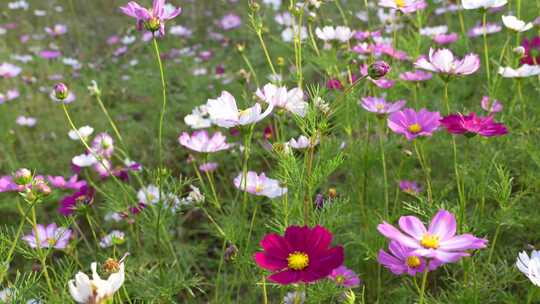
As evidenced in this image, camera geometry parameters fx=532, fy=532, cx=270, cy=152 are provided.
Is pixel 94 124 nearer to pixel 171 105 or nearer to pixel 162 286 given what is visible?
pixel 171 105

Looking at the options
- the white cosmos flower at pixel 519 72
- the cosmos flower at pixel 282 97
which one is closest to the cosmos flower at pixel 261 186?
the cosmos flower at pixel 282 97

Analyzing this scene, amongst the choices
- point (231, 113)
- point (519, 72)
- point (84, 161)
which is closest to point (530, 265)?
point (231, 113)

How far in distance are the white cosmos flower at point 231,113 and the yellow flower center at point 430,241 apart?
342 millimetres

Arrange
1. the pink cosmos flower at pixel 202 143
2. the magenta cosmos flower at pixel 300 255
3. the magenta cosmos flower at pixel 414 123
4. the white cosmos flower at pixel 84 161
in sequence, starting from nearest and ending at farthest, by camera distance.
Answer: the magenta cosmos flower at pixel 300 255 → the magenta cosmos flower at pixel 414 123 → the pink cosmos flower at pixel 202 143 → the white cosmos flower at pixel 84 161

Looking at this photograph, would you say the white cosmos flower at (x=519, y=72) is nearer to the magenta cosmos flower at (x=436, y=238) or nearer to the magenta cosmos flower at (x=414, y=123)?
the magenta cosmos flower at (x=414, y=123)

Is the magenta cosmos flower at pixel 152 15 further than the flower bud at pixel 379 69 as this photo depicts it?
Yes

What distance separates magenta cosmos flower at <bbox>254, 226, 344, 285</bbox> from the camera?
0.84 metres

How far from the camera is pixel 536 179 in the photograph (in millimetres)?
1311

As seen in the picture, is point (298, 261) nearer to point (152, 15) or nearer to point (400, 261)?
point (400, 261)

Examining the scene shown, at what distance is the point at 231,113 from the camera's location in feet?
3.49

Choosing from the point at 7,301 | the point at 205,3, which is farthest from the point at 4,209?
the point at 205,3

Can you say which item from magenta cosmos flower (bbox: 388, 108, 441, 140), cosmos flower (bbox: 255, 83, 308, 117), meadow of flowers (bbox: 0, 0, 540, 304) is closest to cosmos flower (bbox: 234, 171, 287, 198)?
meadow of flowers (bbox: 0, 0, 540, 304)

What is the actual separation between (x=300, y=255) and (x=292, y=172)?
198 millimetres

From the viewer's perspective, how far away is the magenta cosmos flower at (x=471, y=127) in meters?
1.07
